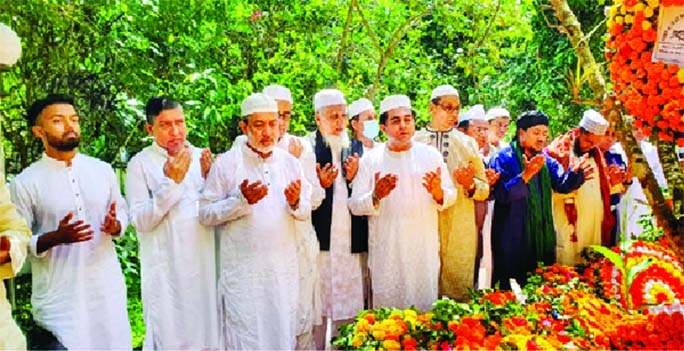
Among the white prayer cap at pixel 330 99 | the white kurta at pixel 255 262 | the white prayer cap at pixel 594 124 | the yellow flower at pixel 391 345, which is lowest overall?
the yellow flower at pixel 391 345

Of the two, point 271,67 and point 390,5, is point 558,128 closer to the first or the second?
point 390,5

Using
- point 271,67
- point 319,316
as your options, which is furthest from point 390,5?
point 319,316

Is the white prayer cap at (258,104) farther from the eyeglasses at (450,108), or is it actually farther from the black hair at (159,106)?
the eyeglasses at (450,108)

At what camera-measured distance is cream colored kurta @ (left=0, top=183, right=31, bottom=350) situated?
9.20 ft

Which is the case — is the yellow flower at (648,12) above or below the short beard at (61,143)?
above

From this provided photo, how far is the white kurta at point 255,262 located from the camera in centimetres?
432

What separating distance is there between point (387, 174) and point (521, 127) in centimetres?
118

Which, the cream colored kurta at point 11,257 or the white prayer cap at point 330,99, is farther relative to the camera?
the white prayer cap at point 330,99

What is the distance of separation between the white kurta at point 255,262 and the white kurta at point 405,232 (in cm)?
60

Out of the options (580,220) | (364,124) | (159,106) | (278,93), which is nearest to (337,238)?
(364,124)

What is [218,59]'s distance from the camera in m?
6.49

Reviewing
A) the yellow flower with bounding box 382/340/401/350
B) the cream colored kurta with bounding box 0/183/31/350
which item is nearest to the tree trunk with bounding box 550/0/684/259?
the yellow flower with bounding box 382/340/401/350

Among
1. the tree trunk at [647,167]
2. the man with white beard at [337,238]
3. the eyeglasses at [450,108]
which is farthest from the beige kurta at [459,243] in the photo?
the tree trunk at [647,167]

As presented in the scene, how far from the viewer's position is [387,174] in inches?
185
